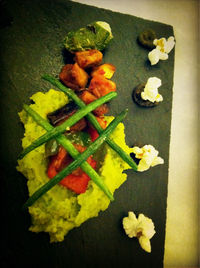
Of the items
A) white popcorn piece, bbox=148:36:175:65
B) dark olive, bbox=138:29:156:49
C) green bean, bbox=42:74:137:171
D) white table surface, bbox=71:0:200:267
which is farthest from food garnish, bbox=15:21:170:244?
white table surface, bbox=71:0:200:267

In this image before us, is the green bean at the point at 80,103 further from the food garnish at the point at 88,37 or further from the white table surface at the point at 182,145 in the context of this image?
the white table surface at the point at 182,145

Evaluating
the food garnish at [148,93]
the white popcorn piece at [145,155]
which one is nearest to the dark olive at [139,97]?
the food garnish at [148,93]

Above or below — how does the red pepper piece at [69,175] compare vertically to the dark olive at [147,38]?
below

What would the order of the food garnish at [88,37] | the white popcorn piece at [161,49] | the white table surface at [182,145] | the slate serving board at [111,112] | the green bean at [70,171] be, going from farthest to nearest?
the white table surface at [182,145] → the white popcorn piece at [161,49] → the food garnish at [88,37] → the slate serving board at [111,112] → the green bean at [70,171]

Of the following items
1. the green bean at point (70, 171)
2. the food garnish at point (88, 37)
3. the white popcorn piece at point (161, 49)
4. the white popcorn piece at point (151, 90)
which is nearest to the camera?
the green bean at point (70, 171)

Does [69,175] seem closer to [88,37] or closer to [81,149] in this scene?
[81,149]

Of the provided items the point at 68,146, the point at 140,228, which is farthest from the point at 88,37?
the point at 140,228

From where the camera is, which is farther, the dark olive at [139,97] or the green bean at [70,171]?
the dark olive at [139,97]

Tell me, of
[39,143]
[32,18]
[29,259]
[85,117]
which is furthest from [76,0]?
[29,259]
